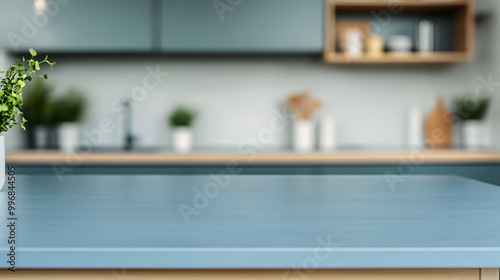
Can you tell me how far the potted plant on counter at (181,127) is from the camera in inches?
131

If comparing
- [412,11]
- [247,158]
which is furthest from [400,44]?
[247,158]

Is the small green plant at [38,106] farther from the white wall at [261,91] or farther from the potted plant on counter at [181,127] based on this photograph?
the potted plant on counter at [181,127]

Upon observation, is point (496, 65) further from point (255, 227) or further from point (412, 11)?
point (255, 227)

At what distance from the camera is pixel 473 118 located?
3.38m

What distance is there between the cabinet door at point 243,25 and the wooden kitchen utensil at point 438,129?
94 cm

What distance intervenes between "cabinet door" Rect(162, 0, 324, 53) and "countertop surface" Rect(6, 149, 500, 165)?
2.13 feet

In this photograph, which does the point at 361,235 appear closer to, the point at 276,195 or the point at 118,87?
the point at 276,195

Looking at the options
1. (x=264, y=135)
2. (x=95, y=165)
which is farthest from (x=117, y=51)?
(x=264, y=135)

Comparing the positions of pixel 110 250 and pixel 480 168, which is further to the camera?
pixel 480 168

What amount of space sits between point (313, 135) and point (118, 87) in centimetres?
132

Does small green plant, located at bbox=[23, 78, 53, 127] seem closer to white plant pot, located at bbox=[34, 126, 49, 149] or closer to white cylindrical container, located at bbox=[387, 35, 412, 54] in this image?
white plant pot, located at bbox=[34, 126, 49, 149]

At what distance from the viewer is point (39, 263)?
0.73 m

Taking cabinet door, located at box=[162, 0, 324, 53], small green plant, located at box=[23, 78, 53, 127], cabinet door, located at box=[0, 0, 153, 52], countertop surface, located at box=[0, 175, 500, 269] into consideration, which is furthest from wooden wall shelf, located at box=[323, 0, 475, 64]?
countertop surface, located at box=[0, 175, 500, 269]

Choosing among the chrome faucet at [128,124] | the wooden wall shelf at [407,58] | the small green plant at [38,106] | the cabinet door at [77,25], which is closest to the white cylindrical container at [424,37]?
the wooden wall shelf at [407,58]
